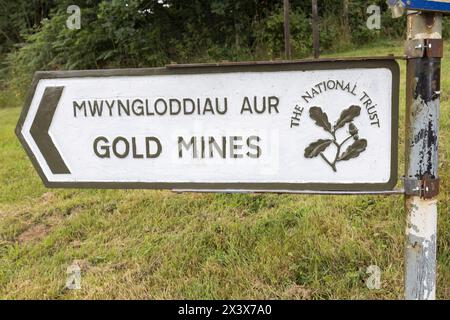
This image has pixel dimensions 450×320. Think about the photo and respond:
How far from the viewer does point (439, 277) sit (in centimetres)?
186

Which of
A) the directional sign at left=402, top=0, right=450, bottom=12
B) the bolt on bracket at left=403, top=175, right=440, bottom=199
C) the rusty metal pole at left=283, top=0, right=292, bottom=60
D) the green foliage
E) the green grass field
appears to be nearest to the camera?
the directional sign at left=402, top=0, right=450, bottom=12

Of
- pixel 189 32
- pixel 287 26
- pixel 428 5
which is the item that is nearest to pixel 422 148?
pixel 428 5

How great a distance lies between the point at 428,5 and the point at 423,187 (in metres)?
0.44

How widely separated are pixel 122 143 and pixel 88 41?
7.69 m

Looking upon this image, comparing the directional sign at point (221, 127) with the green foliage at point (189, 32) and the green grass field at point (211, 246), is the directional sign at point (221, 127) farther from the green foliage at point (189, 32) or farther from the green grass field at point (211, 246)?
the green foliage at point (189, 32)

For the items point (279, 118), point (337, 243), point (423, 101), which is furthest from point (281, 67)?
point (337, 243)

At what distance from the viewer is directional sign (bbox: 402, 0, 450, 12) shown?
3.59 feet

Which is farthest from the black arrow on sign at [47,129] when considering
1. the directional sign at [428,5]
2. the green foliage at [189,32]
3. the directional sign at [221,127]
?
the green foliage at [189,32]

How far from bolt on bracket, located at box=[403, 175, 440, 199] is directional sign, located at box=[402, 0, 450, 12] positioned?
16.0 inches

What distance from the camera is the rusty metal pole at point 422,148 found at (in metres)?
1.14

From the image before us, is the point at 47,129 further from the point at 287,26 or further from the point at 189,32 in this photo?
the point at 189,32

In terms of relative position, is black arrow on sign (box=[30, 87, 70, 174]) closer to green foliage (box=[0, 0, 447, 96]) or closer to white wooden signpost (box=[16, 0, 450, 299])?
white wooden signpost (box=[16, 0, 450, 299])

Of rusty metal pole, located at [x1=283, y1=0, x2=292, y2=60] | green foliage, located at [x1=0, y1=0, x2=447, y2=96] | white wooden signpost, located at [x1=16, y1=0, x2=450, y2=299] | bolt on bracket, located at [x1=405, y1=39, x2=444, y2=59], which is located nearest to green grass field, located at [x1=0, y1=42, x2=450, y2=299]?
white wooden signpost, located at [x1=16, y1=0, x2=450, y2=299]

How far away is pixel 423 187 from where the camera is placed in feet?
3.92
